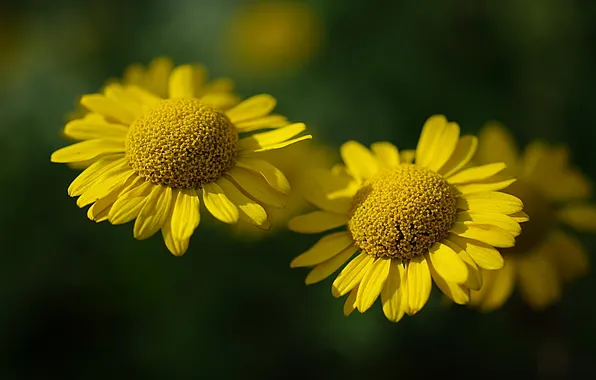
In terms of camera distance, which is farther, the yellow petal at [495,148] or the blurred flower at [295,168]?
the blurred flower at [295,168]

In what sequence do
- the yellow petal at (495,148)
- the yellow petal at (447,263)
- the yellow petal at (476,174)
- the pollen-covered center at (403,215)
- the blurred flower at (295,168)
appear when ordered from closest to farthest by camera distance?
the yellow petal at (447,263) → the pollen-covered center at (403,215) → the yellow petal at (476,174) → the yellow petal at (495,148) → the blurred flower at (295,168)

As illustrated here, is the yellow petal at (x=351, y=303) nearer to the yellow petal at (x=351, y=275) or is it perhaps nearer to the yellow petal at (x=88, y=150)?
the yellow petal at (x=351, y=275)

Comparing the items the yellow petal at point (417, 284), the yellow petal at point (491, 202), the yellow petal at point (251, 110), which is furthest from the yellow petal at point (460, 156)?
the yellow petal at point (251, 110)

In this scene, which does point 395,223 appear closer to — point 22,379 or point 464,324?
point 464,324

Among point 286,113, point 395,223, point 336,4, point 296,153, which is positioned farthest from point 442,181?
point 336,4

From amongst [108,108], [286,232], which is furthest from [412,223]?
[286,232]

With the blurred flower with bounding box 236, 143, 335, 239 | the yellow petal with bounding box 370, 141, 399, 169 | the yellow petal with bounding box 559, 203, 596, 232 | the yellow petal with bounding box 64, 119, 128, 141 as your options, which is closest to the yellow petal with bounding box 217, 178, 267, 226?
the yellow petal with bounding box 64, 119, 128, 141

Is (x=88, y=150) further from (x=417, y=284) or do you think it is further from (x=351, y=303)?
(x=417, y=284)
